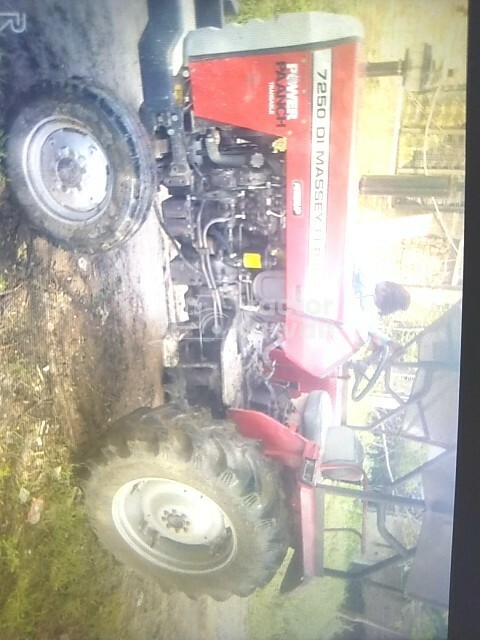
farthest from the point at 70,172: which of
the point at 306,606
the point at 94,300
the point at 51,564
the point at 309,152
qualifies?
the point at 306,606

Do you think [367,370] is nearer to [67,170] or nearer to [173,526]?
[173,526]

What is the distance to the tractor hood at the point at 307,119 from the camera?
132cm

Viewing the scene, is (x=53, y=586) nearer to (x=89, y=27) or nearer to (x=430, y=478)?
(x=430, y=478)

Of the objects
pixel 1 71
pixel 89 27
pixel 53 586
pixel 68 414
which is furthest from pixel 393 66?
pixel 53 586

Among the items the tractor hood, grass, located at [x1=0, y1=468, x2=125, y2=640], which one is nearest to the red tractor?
the tractor hood

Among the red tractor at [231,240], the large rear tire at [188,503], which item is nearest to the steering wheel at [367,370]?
the red tractor at [231,240]

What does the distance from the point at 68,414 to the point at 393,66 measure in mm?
1101

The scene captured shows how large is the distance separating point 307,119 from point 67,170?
585 millimetres

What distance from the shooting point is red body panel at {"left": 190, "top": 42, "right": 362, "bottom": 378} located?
1.33m

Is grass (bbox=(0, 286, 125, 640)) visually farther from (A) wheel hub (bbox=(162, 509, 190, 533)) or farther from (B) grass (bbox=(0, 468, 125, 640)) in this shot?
(A) wheel hub (bbox=(162, 509, 190, 533))

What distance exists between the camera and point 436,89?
4.28 ft

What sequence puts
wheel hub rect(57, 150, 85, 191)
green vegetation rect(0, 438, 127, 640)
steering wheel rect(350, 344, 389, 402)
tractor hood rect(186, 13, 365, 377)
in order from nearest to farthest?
1. tractor hood rect(186, 13, 365, 377)
2. steering wheel rect(350, 344, 389, 402)
3. wheel hub rect(57, 150, 85, 191)
4. green vegetation rect(0, 438, 127, 640)

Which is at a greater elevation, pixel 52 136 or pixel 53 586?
pixel 52 136

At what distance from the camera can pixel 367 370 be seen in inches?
57.3
